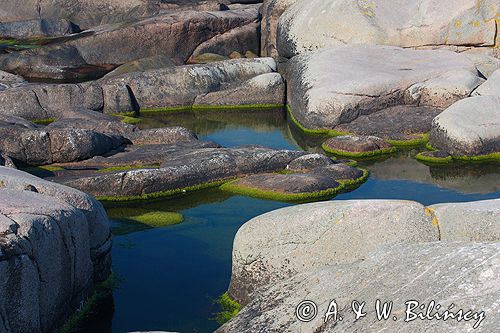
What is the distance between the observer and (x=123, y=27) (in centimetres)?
3438

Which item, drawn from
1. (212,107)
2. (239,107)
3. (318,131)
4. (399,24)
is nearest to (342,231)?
(318,131)

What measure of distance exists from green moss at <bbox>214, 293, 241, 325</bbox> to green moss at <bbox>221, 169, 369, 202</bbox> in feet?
15.3

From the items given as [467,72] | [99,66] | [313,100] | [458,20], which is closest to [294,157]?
[313,100]

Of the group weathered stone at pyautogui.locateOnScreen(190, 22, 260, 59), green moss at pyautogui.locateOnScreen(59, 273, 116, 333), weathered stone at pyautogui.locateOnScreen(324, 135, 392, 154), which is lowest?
weathered stone at pyautogui.locateOnScreen(190, 22, 260, 59)

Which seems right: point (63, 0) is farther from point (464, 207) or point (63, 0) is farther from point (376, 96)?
point (464, 207)

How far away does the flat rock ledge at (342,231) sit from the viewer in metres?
9.96

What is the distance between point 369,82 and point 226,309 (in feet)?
41.6

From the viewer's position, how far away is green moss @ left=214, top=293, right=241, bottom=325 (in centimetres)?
1069

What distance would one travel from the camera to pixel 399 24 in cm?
2670

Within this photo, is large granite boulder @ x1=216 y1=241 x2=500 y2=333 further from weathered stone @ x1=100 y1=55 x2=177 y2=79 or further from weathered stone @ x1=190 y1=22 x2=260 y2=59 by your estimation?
weathered stone @ x1=190 y1=22 x2=260 y2=59

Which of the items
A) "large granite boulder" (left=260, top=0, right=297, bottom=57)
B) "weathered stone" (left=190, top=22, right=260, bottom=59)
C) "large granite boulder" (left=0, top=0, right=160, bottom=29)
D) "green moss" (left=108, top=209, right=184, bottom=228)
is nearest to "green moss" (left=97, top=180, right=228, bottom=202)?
"green moss" (left=108, top=209, right=184, bottom=228)

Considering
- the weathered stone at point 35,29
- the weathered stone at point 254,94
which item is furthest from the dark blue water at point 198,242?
the weathered stone at point 35,29

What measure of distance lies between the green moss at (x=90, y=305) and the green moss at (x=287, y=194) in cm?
452

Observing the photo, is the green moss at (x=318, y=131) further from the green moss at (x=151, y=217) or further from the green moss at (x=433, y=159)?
the green moss at (x=151, y=217)
